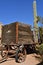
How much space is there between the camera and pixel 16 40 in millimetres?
10297

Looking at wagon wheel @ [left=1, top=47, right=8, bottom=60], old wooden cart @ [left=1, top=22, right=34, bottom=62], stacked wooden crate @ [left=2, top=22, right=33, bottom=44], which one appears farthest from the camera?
stacked wooden crate @ [left=2, top=22, right=33, bottom=44]

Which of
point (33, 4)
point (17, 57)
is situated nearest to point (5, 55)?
point (17, 57)

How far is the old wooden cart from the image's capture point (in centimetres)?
995

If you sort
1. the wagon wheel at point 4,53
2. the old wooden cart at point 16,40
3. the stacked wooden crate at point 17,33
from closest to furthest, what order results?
1. the old wooden cart at point 16,40
2. the wagon wheel at point 4,53
3. the stacked wooden crate at point 17,33

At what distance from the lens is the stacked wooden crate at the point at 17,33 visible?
10422 mm

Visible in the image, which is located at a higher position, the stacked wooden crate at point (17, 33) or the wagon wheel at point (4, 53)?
the stacked wooden crate at point (17, 33)

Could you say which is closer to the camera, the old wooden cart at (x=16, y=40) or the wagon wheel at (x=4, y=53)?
the old wooden cart at (x=16, y=40)

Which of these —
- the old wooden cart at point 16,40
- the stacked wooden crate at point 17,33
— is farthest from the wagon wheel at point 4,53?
the stacked wooden crate at point 17,33

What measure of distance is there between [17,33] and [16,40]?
0.52 meters

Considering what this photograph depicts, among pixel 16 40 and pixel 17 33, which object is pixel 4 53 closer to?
pixel 16 40

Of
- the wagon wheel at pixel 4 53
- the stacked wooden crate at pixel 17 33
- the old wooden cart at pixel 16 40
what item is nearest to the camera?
the old wooden cart at pixel 16 40

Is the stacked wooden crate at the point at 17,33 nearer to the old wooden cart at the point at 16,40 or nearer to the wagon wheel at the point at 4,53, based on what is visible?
the old wooden cart at the point at 16,40

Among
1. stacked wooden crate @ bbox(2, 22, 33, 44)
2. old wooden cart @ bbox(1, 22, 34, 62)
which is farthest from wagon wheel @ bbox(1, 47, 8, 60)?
stacked wooden crate @ bbox(2, 22, 33, 44)

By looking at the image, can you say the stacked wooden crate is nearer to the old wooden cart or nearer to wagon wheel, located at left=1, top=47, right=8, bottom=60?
the old wooden cart
